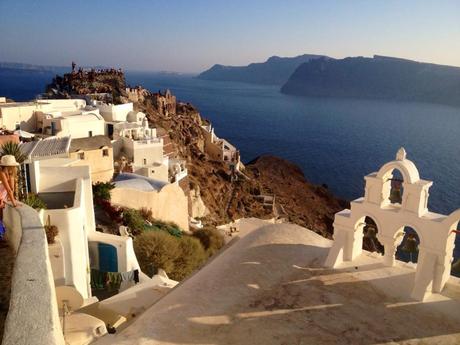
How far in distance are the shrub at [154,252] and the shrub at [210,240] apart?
12.5ft

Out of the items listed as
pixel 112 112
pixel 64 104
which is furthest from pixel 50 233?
pixel 64 104

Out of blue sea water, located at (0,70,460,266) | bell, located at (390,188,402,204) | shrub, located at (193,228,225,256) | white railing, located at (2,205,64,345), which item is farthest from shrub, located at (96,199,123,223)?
blue sea water, located at (0,70,460,266)

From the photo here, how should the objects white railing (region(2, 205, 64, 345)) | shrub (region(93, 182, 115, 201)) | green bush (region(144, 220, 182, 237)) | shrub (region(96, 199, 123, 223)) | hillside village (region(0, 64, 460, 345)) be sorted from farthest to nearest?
green bush (region(144, 220, 182, 237)) < shrub (region(93, 182, 115, 201)) < shrub (region(96, 199, 123, 223)) < hillside village (region(0, 64, 460, 345)) < white railing (region(2, 205, 64, 345))

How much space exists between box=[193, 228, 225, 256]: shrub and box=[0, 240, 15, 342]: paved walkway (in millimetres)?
13924

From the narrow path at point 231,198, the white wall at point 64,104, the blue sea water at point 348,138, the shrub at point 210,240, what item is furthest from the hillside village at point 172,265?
the blue sea water at point 348,138

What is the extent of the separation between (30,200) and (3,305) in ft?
17.8

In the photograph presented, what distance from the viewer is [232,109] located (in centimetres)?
15600

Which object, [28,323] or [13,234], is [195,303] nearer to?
[13,234]

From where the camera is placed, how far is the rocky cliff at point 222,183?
41125mm

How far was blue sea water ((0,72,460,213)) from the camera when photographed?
233 ft

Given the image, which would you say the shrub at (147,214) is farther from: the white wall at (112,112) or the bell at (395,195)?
the white wall at (112,112)

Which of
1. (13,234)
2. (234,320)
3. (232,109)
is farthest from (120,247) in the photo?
(232,109)

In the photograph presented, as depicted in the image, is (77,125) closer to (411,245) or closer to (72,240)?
(72,240)

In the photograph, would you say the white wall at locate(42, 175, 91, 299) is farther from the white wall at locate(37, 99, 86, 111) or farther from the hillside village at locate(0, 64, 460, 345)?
the white wall at locate(37, 99, 86, 111)
